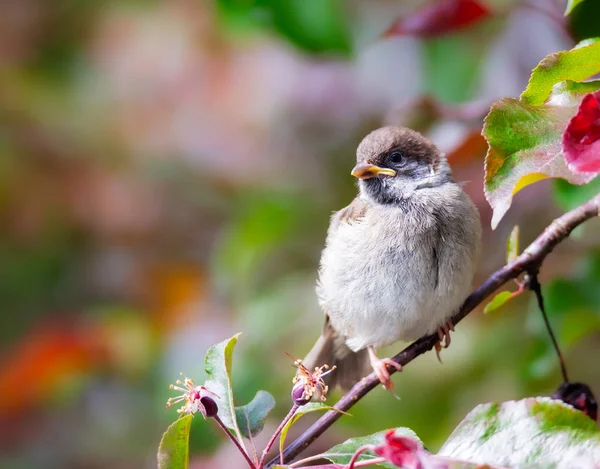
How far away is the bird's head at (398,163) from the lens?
229 centimetres

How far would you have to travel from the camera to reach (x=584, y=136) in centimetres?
113

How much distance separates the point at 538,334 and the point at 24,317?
343 cm

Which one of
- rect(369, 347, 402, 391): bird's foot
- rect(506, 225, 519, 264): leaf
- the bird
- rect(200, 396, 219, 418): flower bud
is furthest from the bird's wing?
rect(200, 396, 219, 418): flower bud

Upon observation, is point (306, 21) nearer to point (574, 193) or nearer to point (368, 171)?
point (368, 171)

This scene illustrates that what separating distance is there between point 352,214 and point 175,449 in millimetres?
1128

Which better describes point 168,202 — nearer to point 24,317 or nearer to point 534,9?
point 24,317

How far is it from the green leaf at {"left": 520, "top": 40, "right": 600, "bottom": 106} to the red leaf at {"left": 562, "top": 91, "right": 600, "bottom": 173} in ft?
0.47

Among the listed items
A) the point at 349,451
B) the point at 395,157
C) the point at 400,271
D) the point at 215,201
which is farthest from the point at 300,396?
the point at 215,201

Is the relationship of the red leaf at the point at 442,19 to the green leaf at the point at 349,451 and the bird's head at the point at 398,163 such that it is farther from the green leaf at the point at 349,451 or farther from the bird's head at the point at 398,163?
the green leaf at the point at 349,451

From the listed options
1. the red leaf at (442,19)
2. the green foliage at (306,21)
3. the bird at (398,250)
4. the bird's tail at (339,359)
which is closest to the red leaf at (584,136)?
the bird at (398,250)

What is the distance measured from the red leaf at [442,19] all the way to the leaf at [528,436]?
1.20 metres

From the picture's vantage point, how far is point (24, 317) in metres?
4.68

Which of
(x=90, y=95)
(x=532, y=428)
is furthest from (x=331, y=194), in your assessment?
(x=532, y=428)

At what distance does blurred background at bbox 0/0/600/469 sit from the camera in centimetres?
223
